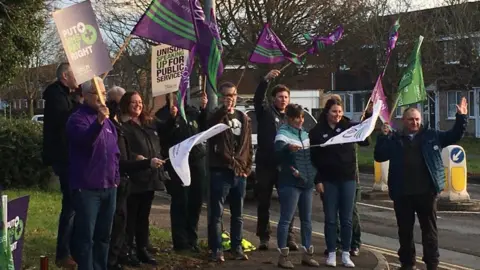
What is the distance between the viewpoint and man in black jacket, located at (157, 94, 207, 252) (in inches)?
356

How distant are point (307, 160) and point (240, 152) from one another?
30.7 inches

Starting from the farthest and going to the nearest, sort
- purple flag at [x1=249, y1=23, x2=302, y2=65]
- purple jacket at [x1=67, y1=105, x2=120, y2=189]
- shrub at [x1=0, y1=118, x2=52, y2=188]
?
shrub at [x1=0, y1=118, x2=52, y2=188] < purple flag at [x1=249, y1=23, x2=302, y2=65] < purple jacket at [x1=67, y1=105, x2=120, y2=189]

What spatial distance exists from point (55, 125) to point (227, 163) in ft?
6.50

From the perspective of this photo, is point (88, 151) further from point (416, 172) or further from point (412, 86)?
point (412, 86)

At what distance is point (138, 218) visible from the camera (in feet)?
27.0

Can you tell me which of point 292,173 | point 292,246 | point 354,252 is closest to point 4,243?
Result: point 292,173

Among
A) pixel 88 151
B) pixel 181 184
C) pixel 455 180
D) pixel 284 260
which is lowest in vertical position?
pixel 284 260

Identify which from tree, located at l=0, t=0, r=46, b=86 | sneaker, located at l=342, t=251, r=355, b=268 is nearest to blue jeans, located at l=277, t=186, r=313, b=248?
sneaker, located at l=342, t=251, r=355, b=268

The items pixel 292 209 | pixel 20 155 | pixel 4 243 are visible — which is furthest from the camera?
pixel 20 155

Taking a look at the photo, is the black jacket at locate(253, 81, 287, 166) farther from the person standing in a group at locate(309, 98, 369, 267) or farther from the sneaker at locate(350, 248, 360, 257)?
the sneaker at locate(350, 248, 360, 257)

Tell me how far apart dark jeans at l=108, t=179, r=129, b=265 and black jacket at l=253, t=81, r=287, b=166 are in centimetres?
218

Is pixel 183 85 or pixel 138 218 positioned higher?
pixel 183 85

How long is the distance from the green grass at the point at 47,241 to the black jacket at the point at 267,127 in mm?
1566

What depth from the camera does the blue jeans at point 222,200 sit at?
8.35m
